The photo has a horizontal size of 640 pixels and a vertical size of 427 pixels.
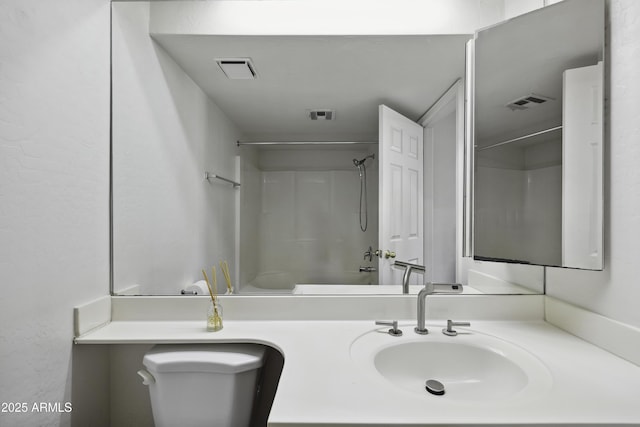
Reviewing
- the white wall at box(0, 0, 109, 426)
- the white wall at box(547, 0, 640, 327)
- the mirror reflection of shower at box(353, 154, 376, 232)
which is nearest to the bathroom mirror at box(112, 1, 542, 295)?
the mirror reflection of shower at box(353, 154, 376, 232)

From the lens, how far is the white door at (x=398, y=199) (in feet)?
3.79

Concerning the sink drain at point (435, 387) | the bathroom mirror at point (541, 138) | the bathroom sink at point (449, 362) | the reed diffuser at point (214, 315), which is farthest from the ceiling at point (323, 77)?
the sink drain at point (435, 387)

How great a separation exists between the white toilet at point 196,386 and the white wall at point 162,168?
31 centimetres

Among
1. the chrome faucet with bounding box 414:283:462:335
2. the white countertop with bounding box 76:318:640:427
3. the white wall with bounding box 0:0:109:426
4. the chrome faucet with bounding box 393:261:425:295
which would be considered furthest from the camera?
the chrome faucet with bounding box 393:261:425:295

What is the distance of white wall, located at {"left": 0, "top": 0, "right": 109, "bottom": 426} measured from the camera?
2.36 feet

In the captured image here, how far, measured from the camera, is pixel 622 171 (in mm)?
779

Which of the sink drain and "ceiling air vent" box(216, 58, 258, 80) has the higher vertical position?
"ceiling air vent" box(216, 58, 258, 80)

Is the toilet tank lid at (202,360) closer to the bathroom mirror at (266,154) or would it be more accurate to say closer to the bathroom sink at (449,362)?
the bathroom mirror at (266,154)

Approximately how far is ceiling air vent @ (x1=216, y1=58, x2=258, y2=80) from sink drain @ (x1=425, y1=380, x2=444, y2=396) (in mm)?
1254

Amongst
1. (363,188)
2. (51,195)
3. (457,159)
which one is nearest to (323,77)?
(363,188)

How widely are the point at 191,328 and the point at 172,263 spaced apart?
28 centimetres

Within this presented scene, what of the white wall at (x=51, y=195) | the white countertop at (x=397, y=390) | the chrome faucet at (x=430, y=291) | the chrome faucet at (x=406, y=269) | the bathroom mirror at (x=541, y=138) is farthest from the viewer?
the chrome faucet at (x=406, y=269)

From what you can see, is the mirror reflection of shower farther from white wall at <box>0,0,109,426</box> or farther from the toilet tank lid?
white wall at <box>0,0,109,426</box>

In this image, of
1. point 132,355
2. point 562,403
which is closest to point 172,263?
point 132,355
